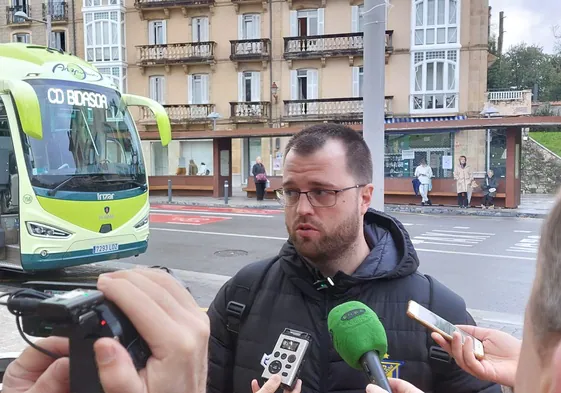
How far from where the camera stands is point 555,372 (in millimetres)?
662

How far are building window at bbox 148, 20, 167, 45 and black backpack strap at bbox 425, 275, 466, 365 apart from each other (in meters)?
31.8

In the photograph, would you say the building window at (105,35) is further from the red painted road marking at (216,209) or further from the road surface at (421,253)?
the road surface at (421,253)

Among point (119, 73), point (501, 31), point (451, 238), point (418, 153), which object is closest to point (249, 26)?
point (119, 73)

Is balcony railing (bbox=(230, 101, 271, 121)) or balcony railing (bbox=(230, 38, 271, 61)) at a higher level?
balcony railing (bbox=(230, 38, 271, 61))

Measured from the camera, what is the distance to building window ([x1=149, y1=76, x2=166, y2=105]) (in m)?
31.7

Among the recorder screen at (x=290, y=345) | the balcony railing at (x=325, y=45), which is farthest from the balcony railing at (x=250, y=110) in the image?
the recorder screen at (x=290, y=345)

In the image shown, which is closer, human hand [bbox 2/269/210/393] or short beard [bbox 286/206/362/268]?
human hand [bbox 2/269/210/393]

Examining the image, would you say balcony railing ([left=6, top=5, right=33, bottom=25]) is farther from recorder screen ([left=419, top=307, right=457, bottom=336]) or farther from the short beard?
recorder screen ([left=419, top=307, right=457, bottom=336])

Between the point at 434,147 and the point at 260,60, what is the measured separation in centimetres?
1352

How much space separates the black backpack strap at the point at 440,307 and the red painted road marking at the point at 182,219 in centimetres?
1311

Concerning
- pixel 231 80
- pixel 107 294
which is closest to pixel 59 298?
pixel 107 294

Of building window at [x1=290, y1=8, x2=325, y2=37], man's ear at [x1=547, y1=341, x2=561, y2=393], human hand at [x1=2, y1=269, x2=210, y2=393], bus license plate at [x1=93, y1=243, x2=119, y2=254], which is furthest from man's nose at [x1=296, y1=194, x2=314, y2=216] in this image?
building window at [x1=290, y1=8, x2=325, y2=37]

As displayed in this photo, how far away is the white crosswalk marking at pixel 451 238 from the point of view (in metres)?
11.3

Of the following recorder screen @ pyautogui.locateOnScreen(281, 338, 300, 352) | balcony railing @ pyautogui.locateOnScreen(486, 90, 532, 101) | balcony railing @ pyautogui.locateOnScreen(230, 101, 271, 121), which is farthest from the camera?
balcony railing @ pyautogui.locateOnScreen(230, 101, 271, 121)
